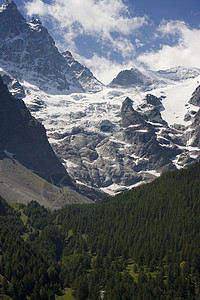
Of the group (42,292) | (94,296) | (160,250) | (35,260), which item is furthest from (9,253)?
(160,250)

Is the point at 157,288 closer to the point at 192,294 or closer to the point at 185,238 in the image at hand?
the point at 192,294

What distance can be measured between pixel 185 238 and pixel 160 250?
14.5m

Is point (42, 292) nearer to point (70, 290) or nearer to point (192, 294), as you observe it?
point (70, 290)

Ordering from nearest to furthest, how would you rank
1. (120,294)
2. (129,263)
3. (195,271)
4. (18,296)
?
1. (18,296)
2. (120,294)
3. (195,271)
4. (129,263)

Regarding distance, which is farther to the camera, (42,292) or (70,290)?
(70,290)

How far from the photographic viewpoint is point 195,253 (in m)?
172

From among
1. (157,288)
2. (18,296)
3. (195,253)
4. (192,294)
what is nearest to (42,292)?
(18,296)

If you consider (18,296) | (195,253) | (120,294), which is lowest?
(18,296)

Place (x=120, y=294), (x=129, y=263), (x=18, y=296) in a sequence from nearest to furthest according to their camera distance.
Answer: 1. (x=18, y=296)
2. (x=120, y=294)
3. (x=129, y=263)

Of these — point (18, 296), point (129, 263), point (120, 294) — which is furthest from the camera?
point (129, 263)

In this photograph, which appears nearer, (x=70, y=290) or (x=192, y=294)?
(x=192, y=294)

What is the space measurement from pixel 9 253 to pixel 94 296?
3925cm

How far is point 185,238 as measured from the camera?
19738 centimetres

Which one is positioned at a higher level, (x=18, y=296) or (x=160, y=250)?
(x=160, y=250)
